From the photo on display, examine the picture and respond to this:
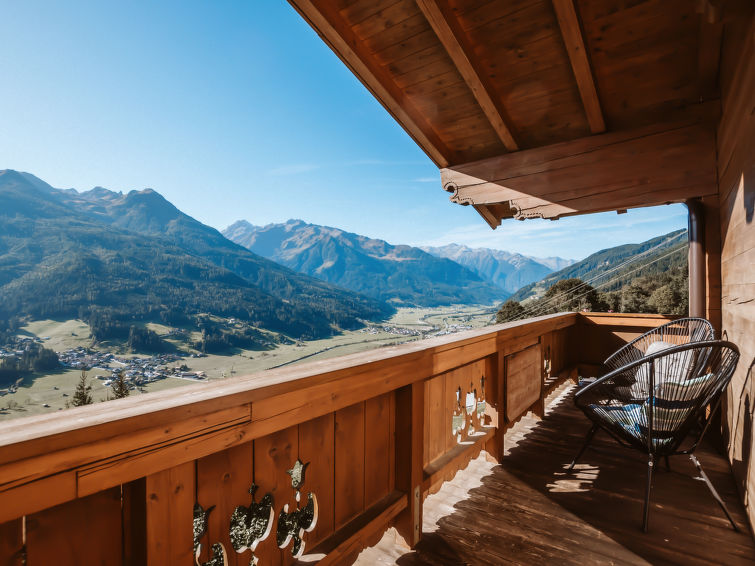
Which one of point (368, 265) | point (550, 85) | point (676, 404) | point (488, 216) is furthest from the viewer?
point (368, 265)

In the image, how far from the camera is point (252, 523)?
1067mm

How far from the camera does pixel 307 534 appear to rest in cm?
126

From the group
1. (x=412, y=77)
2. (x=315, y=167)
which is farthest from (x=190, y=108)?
(x=412, y=77)

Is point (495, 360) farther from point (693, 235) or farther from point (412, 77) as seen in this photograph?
point (412, 77)

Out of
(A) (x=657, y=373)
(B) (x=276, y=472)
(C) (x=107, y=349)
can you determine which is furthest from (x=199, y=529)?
(C) (x=107, y=349)

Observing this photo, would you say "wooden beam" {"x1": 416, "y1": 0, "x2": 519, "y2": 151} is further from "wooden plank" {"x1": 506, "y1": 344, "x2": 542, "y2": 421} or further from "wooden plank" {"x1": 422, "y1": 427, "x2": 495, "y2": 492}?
"wooden plank" {"x1": 422, "y1": 427, "x2": 495, "y2": 492}

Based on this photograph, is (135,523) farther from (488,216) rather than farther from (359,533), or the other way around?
(488,216)

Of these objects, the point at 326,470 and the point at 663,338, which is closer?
the point at 326,470

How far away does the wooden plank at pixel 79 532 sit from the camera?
27.1 inches

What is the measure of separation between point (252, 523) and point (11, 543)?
1.83 feet

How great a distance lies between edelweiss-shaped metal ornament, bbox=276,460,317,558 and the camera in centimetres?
117

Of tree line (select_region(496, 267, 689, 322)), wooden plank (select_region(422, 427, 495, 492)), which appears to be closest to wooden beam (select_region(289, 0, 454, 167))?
wooden plank (select_region(422, 427, 495, 492))

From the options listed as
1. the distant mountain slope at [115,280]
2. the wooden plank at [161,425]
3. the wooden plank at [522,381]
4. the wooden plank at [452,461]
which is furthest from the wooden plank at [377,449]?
the distant mountain slope at [115,280]

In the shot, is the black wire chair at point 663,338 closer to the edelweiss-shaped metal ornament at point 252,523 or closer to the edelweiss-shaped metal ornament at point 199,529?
the edelweiss-shaped metal ornament at point 252,523
